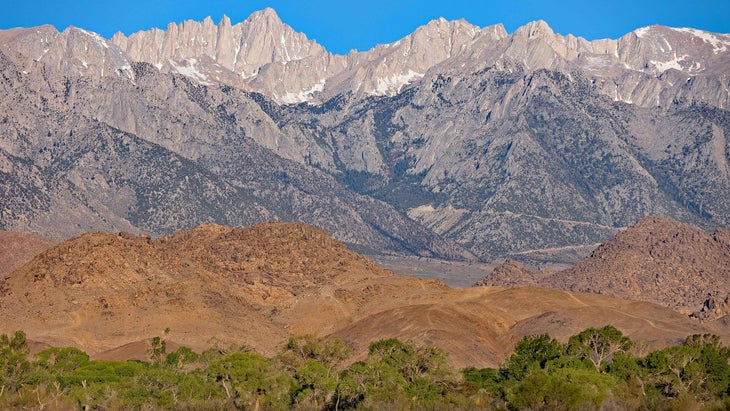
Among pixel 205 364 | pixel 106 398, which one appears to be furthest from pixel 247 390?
pixel 205 364

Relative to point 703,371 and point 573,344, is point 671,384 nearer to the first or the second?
point 703,371

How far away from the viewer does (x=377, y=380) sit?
5458 inches

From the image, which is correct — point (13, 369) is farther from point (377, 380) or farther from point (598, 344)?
point (598, 344)

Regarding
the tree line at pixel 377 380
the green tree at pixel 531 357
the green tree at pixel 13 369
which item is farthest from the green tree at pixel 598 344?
the green tree at pixel 13 369

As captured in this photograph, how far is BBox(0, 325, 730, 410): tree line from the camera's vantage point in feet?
398

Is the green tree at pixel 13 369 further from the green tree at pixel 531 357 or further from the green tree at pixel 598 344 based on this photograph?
the green tree at pixel 598 344

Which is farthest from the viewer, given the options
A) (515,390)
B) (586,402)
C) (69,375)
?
(69,375)

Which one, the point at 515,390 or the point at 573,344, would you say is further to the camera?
the point at 573,344

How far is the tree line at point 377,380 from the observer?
398 ft

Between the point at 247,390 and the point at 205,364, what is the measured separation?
3723 centimetres

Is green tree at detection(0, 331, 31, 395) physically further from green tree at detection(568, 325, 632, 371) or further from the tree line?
green tree at detection(568, 325, 632, 371)

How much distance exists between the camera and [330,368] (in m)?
161

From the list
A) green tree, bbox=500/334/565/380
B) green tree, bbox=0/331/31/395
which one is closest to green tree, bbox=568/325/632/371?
green tree, bbox=500/334/565/380

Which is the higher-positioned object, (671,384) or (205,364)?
(205,364)
